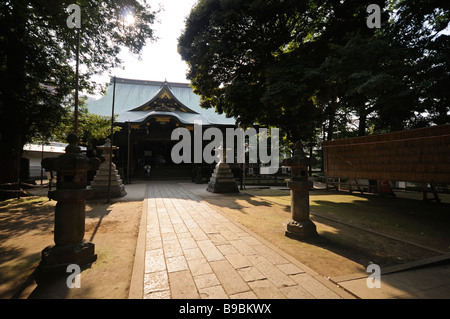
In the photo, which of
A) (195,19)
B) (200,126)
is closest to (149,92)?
(200,126)

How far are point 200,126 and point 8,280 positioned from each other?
17.0m

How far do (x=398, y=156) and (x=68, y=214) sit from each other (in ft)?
29.0

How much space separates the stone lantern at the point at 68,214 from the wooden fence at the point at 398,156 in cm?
836

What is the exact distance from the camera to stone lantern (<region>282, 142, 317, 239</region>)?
427cm

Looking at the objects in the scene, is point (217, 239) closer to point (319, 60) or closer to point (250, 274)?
point (250, 274)

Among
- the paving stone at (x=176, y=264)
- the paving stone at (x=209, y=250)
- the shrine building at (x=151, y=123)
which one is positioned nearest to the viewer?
the paving stone at (x=176, y=264)

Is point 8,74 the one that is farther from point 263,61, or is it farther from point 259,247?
point 259,247

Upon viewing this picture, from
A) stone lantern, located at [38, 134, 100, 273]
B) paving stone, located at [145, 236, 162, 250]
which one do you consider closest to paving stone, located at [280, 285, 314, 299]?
paving stone, located at [145, 236, 162, 250]

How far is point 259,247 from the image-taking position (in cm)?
366

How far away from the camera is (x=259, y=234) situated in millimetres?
4457

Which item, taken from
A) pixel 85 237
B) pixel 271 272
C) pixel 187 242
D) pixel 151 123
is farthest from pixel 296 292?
pixel 151 123

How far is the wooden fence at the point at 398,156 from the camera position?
17.9ft

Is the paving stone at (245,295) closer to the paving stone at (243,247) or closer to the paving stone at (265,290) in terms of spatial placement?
the paving stone at (265,290)

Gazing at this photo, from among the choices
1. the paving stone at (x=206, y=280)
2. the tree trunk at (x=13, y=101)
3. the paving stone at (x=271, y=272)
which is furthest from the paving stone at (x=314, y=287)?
the tree trunk at (x=13, y=101)
